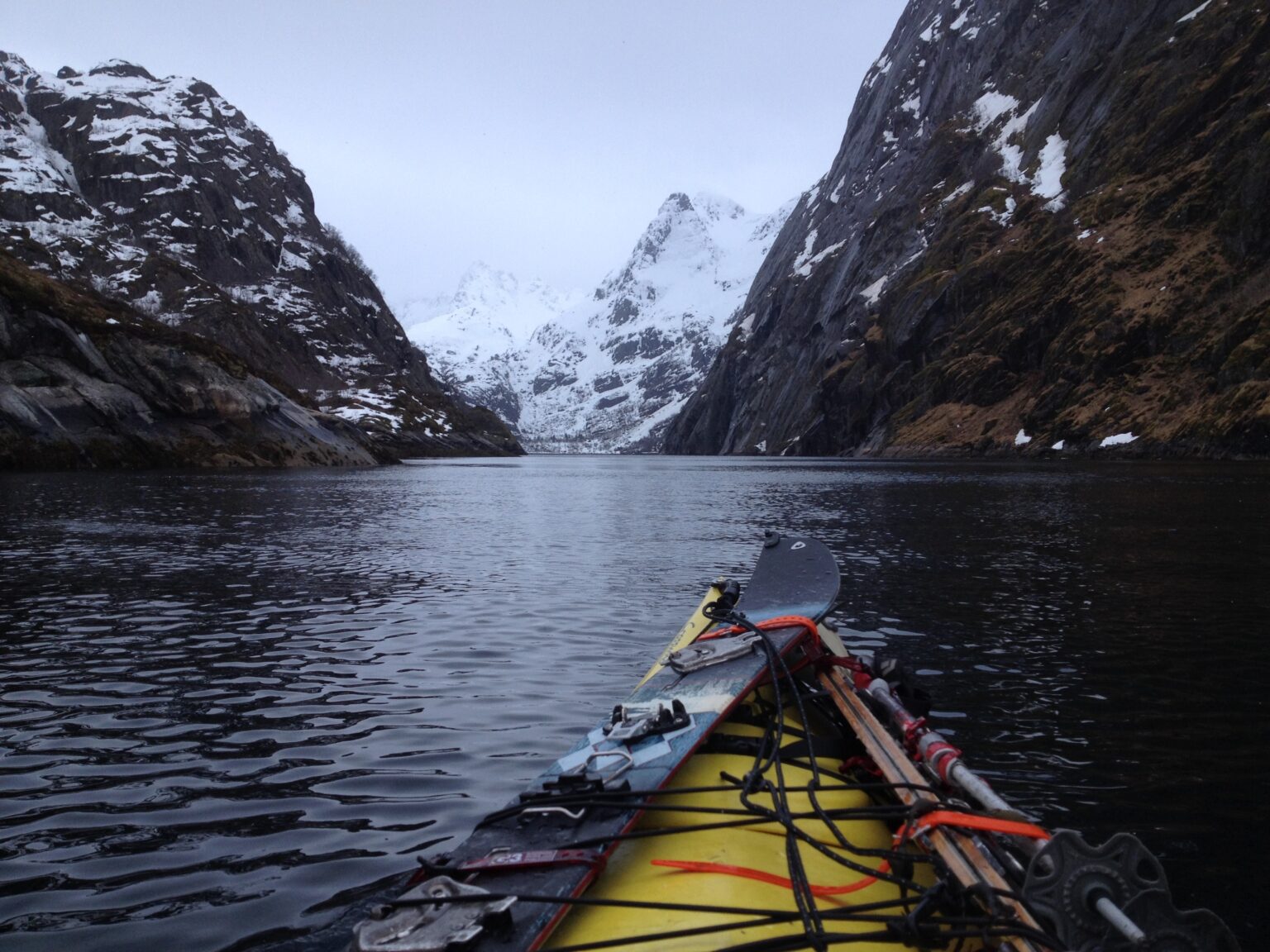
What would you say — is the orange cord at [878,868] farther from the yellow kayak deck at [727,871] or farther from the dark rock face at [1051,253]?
the dark rock face at [1051,253]

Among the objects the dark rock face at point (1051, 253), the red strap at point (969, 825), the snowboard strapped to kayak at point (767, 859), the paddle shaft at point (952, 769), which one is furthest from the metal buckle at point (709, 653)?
the dark rock face at point (1051, 253)

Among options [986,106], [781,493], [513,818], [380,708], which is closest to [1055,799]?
[513,818]

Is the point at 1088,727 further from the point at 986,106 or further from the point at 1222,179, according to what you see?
the point at 986,106

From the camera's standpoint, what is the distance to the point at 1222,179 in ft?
285

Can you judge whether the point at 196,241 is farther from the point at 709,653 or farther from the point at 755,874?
the point at 755,874

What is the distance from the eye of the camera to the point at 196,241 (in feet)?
534

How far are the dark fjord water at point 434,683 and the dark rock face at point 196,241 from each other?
110692 millimetres

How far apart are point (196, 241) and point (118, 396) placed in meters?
107

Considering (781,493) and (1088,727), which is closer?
(1088,727)

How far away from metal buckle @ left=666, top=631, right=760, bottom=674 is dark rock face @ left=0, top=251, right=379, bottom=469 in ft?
231

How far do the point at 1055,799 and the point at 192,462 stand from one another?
81798 mm

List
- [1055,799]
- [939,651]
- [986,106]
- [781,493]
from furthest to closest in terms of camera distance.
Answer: [986,106]
[781,493]
[939,651]
[1055,799]

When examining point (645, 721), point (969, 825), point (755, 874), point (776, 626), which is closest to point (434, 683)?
point (776, 626)

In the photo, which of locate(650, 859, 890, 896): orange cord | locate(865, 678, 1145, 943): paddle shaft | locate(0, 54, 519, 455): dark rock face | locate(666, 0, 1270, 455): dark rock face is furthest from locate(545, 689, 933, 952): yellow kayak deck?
locate(0, 54, 519, 455): dark rock face
